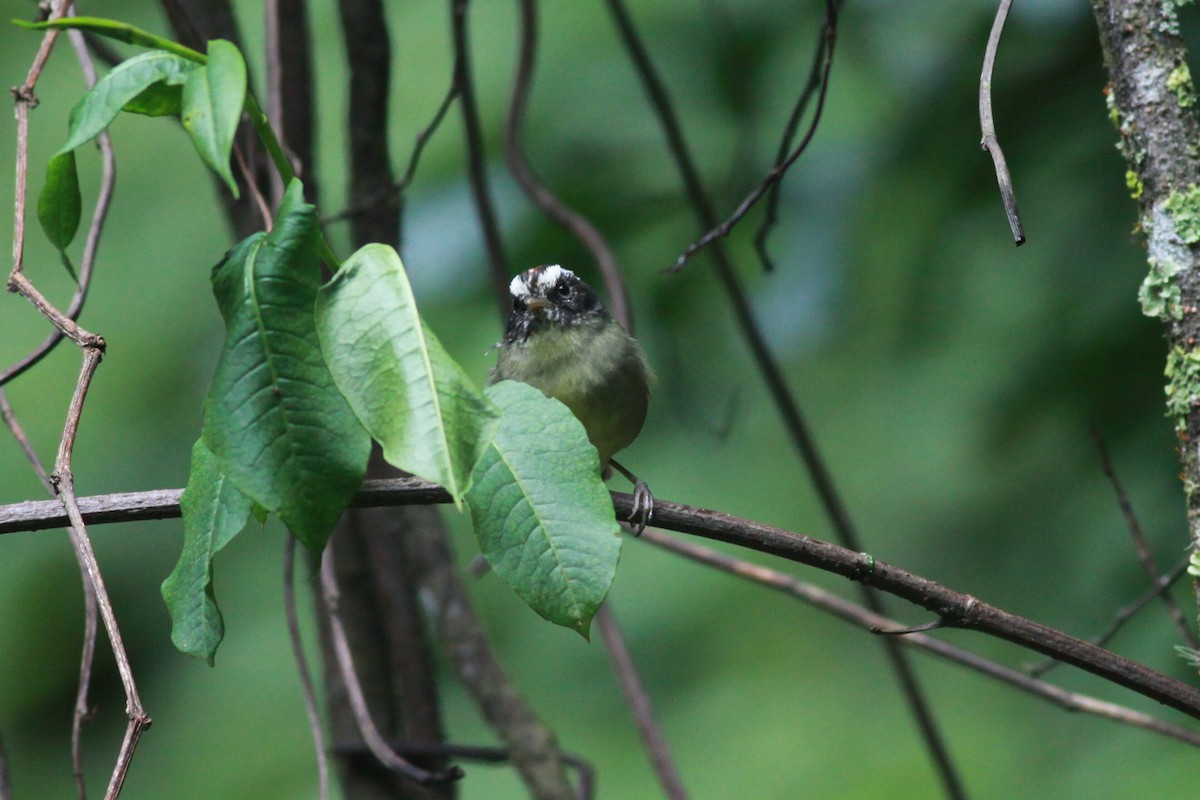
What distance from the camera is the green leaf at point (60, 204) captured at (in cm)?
134

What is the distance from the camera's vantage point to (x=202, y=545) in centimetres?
128

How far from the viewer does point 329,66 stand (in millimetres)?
4695

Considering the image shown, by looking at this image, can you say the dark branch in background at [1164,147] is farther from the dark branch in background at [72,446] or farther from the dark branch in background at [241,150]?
the dark branch in background at [241,150]

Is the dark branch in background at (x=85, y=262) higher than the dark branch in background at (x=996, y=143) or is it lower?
higher

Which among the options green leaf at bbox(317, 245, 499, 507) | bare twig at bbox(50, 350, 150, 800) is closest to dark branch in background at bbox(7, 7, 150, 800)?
bare twig at bbox(50, 350, 150, 800)

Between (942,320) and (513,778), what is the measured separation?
2.04m

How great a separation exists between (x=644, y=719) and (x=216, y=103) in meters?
2.09

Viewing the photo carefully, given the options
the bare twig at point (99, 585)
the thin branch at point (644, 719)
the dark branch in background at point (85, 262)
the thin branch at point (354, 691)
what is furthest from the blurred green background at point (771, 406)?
the bare twig at point (99, 585)

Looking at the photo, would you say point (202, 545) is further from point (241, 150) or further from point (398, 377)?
point (241, 150)

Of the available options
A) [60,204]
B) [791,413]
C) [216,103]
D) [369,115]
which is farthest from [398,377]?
[791,413]

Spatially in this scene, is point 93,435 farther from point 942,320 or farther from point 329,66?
point 942,320

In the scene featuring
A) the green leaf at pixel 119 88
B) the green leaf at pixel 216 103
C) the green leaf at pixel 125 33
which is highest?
the green leaf at pixel 125 33

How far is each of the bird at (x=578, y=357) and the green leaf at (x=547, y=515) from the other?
1.85 meters

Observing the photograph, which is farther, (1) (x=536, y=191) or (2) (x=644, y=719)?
(1) (x=536, y=191)
